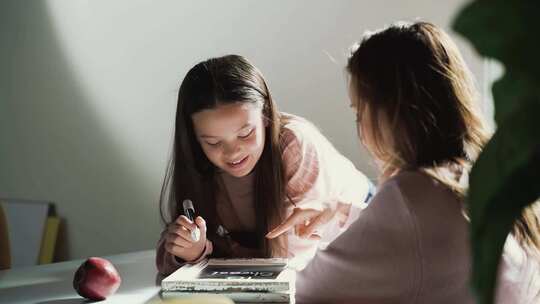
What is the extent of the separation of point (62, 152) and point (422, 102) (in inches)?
93.8

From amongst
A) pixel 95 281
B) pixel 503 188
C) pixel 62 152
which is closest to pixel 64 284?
pixel 95 281

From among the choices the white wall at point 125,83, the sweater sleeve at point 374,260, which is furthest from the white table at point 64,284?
the white wall at point 125,83

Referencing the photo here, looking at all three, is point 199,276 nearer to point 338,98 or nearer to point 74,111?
point 338,98

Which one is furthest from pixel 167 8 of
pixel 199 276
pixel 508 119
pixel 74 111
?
pixel 508 119

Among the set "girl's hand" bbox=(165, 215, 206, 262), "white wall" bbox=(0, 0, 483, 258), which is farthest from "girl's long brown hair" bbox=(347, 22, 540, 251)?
"white wall" bbox=(0, 0, 483, 258)

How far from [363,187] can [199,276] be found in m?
0.77

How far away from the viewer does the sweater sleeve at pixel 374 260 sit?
2.72 feet

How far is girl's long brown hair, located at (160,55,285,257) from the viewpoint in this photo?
4.63ft

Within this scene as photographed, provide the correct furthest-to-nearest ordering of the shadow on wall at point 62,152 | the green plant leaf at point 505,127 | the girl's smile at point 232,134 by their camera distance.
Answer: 1. the shadow on wall at point 62,152
2. the girl's smile at point 232,134
3. the green plant leaf at point 505,127

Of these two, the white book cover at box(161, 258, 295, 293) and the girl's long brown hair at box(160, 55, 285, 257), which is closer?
the white book cover at box(161, 258, 295, 293)

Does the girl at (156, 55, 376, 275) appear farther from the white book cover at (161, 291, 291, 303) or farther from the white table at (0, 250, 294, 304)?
the white book cover at (161, 291, 291, 303)

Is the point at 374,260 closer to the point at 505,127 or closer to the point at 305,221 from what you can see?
the point at 305,221

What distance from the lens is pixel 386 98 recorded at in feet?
2.98

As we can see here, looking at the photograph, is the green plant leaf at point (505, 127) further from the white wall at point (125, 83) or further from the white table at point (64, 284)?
the white wall at point (125, 83)
